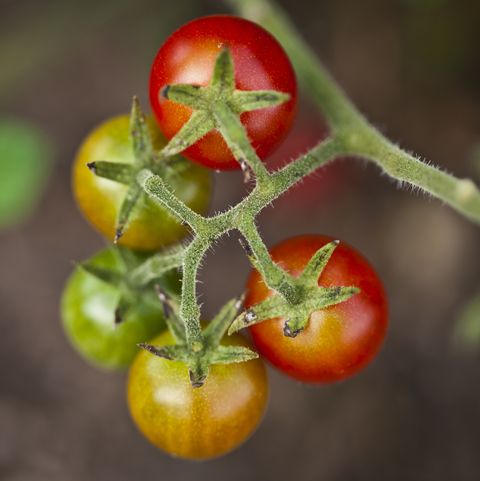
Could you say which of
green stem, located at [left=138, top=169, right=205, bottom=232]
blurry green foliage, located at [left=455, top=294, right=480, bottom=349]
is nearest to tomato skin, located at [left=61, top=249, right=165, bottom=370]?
green stem, located at [left=138, top=169, right=205, bottom=232]

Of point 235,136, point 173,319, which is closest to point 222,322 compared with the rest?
point 173,319

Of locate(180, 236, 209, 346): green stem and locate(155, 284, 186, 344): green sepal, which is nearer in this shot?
locate(180, 236, 209, 346): green stem

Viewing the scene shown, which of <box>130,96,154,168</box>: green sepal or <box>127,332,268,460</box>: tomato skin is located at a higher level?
<box>130,96,154,168</box>: green sepal

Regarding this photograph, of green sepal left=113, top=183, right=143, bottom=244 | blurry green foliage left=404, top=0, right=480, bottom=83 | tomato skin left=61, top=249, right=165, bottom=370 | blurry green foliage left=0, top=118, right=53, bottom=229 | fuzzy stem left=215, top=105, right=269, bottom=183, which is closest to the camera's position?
fuzzy stem left=215, top=105, right=269, bottom=183

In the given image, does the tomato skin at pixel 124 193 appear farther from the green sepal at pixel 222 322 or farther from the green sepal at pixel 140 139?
the green sepal at pixel 222 322

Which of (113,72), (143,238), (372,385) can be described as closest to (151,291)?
(143,238)

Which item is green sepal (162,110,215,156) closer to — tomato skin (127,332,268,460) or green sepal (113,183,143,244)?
green sepal (113,183,143,244)

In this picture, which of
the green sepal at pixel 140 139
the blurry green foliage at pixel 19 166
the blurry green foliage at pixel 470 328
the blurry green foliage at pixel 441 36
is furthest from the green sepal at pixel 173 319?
the blurry green foliage at pixel 441 36

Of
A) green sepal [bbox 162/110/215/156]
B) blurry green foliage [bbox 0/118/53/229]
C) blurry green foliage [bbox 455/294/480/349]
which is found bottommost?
green sepal [bbox 162/110/215/156]
